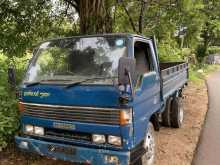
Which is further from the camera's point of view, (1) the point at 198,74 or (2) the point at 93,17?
(1) the point at 198,74

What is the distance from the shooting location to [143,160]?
513 cm

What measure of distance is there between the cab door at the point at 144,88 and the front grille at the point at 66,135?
0.68 m

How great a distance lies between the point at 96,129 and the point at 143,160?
1.02 metres

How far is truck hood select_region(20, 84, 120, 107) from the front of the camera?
4.49m

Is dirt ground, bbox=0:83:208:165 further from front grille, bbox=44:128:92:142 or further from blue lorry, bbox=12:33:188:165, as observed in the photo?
front grille, bbox=44:128:92:142

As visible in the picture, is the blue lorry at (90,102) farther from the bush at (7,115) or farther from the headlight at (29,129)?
the bush at (7,115)

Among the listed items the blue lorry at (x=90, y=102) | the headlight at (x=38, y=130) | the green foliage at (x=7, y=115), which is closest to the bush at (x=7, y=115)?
the green foliage at (x=7, y=115)

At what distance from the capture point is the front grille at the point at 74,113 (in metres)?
4.50

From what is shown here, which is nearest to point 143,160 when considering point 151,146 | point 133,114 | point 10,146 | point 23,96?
point 151,146

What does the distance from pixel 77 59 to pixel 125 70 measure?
1.31 m

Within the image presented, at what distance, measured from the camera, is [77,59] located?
5.27m

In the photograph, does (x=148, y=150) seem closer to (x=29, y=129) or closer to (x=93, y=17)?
(x=29, y=129)

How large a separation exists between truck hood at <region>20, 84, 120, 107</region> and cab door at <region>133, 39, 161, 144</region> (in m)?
0.37

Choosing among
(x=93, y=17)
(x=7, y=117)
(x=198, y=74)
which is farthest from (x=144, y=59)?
(x=198, y=74)
